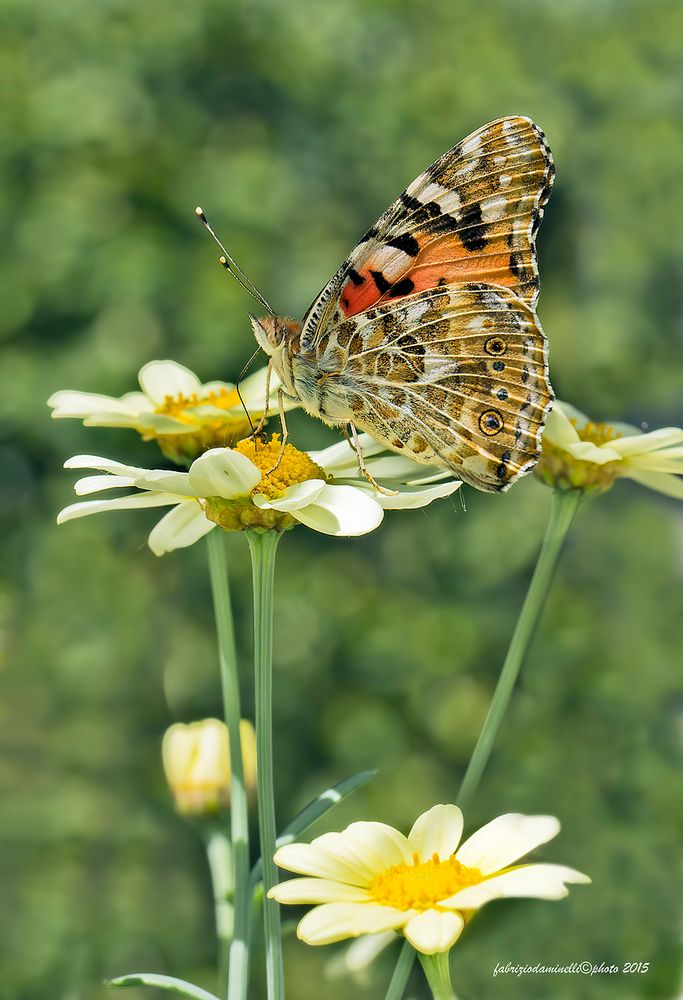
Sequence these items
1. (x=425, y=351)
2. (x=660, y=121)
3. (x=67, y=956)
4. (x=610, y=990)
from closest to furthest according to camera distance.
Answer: (x=425, y=351) < (x=610, y=990) < (x=67, y=956) < (x=660, y=121)

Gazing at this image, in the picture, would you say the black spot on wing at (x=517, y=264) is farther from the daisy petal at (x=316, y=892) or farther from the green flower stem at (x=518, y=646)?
the daisy petal at (x=316, y=892)

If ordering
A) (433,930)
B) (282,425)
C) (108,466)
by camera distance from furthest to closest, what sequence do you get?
(282,425), (108,466), (433,930)

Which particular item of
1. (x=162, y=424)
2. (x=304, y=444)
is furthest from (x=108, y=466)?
(x=304, y=444)

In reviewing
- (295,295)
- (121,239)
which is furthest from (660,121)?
(121,239)

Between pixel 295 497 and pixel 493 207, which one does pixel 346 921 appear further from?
pixel 493 207

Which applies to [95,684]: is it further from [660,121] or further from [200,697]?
[660,121]

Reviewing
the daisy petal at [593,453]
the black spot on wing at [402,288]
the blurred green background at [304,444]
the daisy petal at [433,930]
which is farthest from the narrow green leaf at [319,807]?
the blurred green background at [304,444]

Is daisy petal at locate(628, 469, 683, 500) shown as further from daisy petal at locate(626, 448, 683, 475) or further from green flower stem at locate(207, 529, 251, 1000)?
green flower stem at locate(207, 529, 251, 1000)
